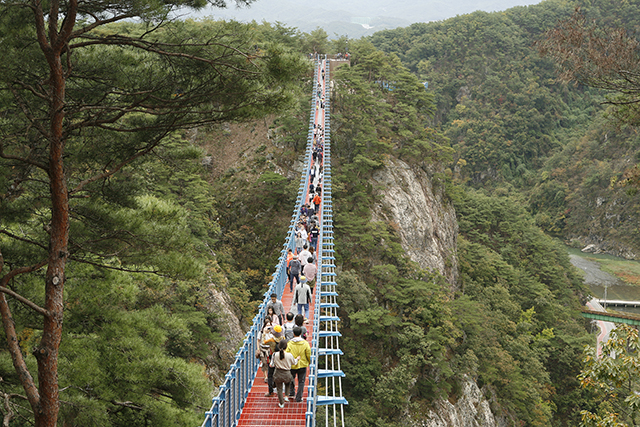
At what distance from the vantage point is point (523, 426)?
65.9 feet

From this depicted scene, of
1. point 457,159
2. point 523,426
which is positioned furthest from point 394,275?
point 457,159

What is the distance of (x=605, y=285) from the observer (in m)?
38.4

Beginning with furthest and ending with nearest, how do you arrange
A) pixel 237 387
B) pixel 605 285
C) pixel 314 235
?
pixel 605 285 < pixel 314 235 < pixel 237 387

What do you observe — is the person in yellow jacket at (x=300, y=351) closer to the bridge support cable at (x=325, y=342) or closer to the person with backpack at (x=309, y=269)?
the bridge support cable at (x=325, y=342)

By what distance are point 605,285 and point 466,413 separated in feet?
94.3

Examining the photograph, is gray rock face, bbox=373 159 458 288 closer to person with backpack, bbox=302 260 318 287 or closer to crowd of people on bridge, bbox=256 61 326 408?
person with backpack, bbox=302 260 318 287

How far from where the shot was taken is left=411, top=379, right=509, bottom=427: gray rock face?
15076mm

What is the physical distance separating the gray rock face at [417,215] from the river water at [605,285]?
743 inches

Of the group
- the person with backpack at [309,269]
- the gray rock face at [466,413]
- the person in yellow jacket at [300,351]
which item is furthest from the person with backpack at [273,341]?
the gray rock face at [466,413]

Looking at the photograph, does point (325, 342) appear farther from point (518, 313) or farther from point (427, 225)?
point (518, 313)

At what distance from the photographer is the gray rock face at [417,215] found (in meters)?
22.4

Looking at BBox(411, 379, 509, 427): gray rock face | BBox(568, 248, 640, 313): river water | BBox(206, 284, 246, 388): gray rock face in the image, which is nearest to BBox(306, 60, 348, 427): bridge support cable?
BBox(206, 284, 246, 388): gray rock face

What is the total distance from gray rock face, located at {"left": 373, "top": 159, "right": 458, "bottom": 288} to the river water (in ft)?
61.9

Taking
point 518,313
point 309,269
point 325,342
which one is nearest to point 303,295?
point 309,269
